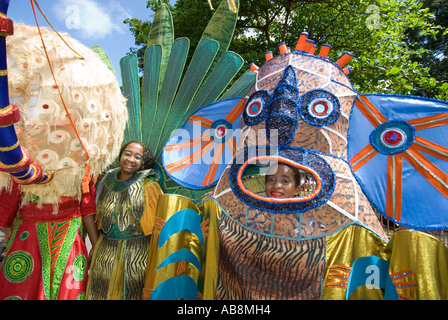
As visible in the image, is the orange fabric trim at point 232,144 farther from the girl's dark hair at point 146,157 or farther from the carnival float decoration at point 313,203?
the girl's dark hair at point 146,157

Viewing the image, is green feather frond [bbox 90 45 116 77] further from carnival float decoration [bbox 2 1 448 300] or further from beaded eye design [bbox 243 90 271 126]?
beaded eye design [bbox 243 90 271 126]

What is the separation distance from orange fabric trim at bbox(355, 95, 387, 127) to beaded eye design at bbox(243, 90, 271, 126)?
518 mm

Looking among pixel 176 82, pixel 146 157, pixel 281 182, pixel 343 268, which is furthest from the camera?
pixel 176 82

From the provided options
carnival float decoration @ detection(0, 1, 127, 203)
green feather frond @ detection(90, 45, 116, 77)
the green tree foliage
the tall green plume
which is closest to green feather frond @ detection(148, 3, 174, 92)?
the tall green plume

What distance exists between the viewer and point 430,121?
6.10 ft

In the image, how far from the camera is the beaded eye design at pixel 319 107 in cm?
188

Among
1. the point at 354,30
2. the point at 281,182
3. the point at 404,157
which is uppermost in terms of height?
the point at 354,30

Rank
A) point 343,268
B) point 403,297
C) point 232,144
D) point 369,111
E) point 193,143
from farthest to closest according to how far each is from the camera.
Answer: point 193,143
point 232,144
point 369,111
point 343,268
point 403,297

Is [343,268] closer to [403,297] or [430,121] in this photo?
[403,297]

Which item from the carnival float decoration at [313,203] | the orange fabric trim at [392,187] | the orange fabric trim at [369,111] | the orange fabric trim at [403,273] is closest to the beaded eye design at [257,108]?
the carnival float decoration at [313,203]

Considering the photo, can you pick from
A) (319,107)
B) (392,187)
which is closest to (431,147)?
(392,187)

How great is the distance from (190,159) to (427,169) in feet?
4.59
